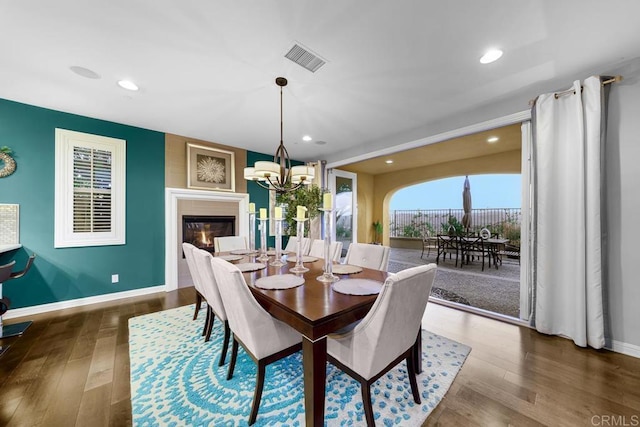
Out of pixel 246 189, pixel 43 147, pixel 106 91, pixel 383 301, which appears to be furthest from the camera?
pixel 246 189

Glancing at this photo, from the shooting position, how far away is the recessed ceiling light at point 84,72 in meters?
2.12

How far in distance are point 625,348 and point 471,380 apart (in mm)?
1568

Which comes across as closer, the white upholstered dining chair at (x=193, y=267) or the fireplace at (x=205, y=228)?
the white upholstered dining chair at (x=193, y=267)

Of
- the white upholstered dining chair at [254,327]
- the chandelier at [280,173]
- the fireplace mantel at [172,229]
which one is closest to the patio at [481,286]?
the chandelier at [280,173]

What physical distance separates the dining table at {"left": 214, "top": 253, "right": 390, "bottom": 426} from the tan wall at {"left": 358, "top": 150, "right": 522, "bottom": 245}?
5474 millimetres

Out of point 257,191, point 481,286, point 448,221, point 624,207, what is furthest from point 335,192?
point 448,221

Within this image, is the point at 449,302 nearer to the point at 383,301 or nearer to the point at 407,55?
the point at 383,301

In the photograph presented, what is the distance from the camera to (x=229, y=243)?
3.55 m

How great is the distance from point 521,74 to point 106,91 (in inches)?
166

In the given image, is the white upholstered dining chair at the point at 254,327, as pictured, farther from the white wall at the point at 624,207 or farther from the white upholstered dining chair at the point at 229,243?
the white wall at the point at 624,207

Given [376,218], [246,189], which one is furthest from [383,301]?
[376,218]

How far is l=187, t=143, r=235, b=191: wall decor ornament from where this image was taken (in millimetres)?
3994

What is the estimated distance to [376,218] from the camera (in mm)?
7910

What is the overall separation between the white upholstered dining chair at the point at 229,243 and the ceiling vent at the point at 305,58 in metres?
2.57
